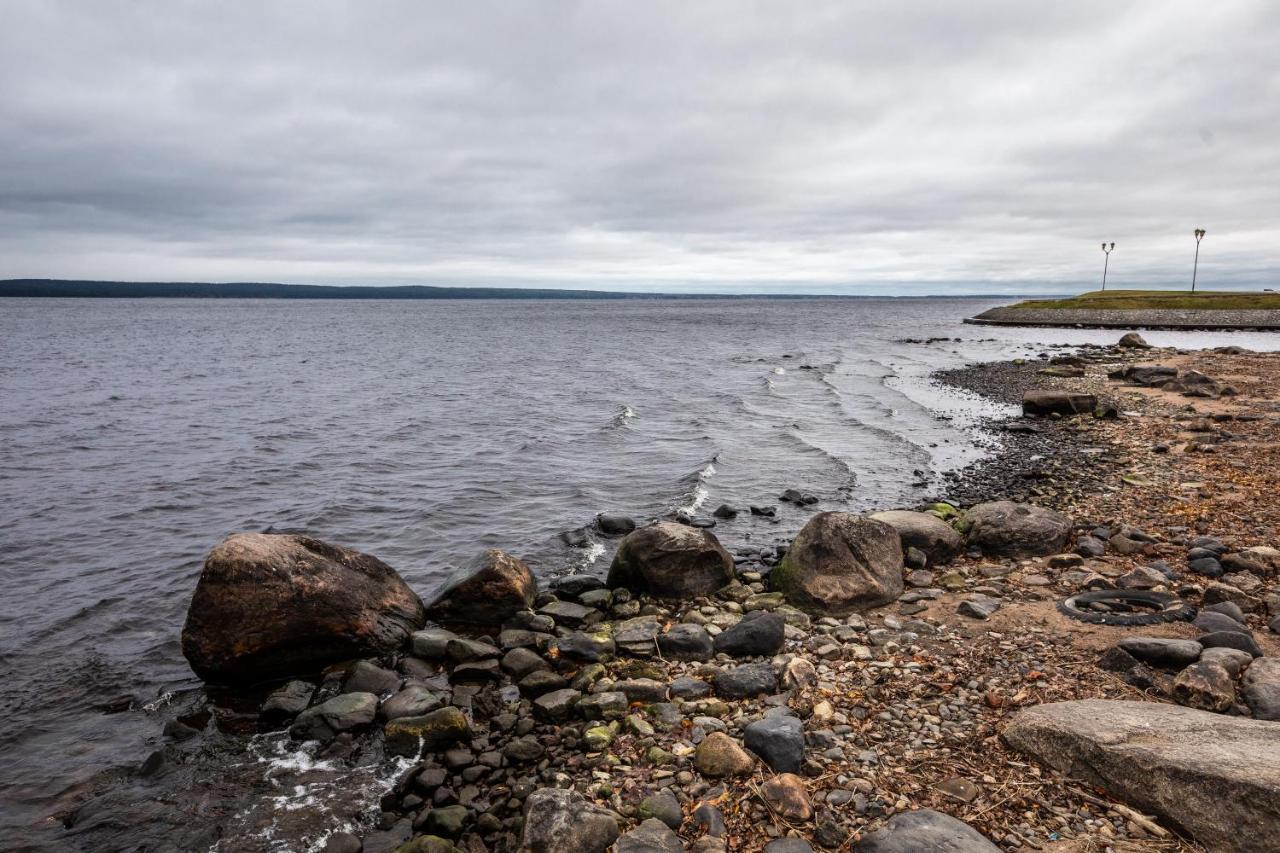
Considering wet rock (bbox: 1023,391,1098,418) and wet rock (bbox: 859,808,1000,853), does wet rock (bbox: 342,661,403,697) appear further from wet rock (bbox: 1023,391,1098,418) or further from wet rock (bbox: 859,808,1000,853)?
wet rock (bbox: 1023,391,1098,418)

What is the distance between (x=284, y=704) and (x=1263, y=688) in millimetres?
11733

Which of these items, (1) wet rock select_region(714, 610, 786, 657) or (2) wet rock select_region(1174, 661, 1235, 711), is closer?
(2) wet rock select_region(1174, 661, 1235, 711)

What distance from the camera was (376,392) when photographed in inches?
1757

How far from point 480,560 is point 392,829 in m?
5.59

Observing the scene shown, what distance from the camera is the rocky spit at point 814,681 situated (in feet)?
20.5

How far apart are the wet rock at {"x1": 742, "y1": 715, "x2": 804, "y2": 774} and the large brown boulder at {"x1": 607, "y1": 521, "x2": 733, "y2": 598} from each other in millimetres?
5079

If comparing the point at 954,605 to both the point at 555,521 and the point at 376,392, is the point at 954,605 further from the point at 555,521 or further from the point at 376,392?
the point at 376,392

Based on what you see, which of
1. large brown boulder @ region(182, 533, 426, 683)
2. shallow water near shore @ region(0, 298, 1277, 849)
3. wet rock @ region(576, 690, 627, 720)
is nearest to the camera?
shallow water near shore @ region(0, 298, 1277, 849)

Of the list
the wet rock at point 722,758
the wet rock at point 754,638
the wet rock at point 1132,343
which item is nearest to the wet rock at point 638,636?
the wet rock at point 754,638

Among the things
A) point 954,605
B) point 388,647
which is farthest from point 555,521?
point 954,605

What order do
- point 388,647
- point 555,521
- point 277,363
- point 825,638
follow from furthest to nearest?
point 277,363 < point 555,521 < point 388,647 < point 825,638

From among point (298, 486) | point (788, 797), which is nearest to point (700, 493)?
point (298, 486)

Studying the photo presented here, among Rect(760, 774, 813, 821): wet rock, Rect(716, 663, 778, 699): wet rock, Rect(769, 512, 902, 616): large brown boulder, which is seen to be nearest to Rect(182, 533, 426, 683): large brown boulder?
Rect(716, 663, 778, 699): wet rock

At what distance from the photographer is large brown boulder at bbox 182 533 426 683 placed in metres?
10.3
